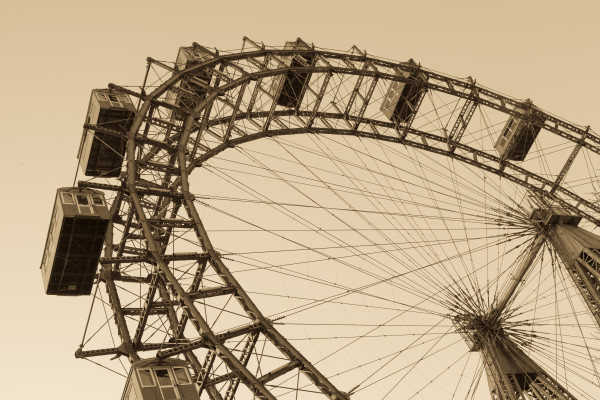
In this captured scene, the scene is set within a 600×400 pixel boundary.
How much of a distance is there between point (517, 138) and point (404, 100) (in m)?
5.19

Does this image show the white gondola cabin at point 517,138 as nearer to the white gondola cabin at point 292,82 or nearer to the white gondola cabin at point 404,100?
the white gondola cabin at point 404,100

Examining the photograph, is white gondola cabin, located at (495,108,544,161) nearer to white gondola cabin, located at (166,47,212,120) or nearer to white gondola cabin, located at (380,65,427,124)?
white gondola cabin, located at (380,65,427,124)

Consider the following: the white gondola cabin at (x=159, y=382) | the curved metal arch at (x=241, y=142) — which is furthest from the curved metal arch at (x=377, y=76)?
the white gondola cabin at (x=159, y=382)

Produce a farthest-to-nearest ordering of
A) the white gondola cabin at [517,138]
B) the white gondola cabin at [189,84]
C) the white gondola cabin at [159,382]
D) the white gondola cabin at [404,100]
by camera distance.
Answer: the white gondola cabin at [517,138]
the white gondola cabin at [404,100]
the white gondola cabin at [189,84]
the white gondola cabin at [159,382]

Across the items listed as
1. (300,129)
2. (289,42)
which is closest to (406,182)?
(300,129)

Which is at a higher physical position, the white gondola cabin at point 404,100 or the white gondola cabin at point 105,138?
the white gondola cabin at point 404,100

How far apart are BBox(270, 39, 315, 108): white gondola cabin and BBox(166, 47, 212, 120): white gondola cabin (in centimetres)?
263

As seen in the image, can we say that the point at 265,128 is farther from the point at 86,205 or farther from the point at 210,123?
the point at 86,205

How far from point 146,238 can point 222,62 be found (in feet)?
34.0

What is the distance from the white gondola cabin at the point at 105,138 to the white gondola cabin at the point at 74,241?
11.5ft

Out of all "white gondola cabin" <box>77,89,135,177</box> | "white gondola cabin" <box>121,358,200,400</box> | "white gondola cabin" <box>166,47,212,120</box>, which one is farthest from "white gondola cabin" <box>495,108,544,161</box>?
"white gondola cabin" <box>121,358,200,400</box>

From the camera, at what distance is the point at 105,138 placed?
32562mm

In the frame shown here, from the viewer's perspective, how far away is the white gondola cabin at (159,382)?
24.1 metres

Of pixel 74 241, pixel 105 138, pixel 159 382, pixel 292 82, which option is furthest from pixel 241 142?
pixel 159 382
